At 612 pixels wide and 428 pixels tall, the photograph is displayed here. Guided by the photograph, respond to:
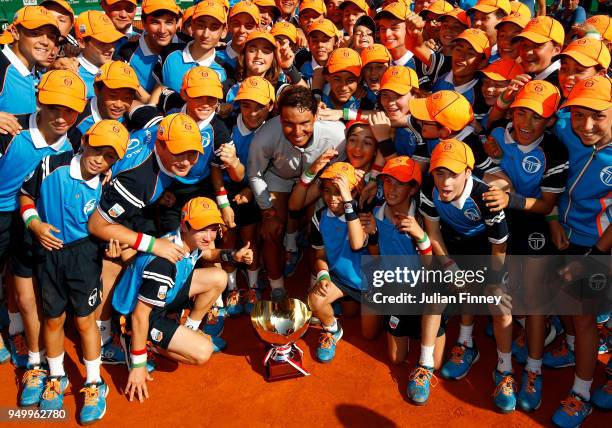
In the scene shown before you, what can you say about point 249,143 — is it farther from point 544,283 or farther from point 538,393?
point 538,393

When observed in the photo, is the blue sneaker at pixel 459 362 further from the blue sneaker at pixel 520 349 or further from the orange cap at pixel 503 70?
the orange cap at pixel 503 70

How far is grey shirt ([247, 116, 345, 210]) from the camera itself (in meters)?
5.72

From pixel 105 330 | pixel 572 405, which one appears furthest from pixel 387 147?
pixel 105 330

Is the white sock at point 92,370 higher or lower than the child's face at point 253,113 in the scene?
lower

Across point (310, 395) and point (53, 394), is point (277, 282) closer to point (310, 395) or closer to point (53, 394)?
point (310, 395)

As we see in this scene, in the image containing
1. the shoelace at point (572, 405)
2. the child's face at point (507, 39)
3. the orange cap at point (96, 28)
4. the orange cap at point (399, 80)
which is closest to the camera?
the shoelace at point (572, 405)

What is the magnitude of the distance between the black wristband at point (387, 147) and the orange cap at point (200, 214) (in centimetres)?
176

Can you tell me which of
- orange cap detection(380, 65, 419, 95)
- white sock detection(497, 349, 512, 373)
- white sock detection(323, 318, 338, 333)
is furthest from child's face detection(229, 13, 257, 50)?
white sock detection(497, 349, 512, 373)

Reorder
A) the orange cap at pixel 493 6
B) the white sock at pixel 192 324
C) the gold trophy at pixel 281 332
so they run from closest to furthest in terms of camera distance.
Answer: the gold trophy at pixel 281 332
the white sock at pixel 192 324
the orange cap at pixel 493 6

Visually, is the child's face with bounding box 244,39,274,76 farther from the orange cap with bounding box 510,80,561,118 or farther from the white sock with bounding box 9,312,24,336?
the white sock with bounding box 9,312,24,336

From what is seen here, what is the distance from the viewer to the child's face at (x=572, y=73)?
504cm

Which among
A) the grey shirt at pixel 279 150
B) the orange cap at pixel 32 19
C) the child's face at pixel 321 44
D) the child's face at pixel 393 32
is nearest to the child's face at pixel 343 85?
the grey shirt at pixel 279 150

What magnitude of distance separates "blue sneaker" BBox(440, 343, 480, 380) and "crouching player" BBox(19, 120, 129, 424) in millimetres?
3116

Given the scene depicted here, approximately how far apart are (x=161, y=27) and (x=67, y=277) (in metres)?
3.47
